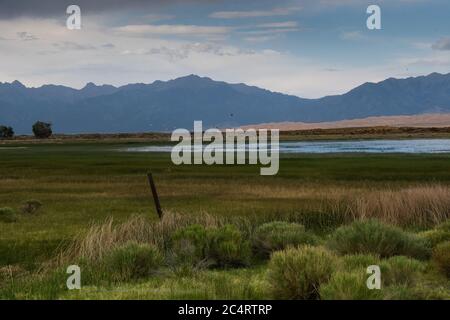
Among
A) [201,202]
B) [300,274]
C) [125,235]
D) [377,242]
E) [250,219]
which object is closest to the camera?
[300,274]

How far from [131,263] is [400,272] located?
613cm

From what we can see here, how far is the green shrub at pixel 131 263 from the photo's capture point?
51.2 ft

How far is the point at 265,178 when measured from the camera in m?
54.5

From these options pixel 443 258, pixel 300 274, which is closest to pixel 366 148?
pixel 443 258

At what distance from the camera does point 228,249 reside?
57.9ft

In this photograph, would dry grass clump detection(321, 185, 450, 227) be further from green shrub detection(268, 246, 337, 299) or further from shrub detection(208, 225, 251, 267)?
green shrub detection(268, 246, 337, 299)

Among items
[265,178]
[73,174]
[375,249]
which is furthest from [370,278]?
[73,174]

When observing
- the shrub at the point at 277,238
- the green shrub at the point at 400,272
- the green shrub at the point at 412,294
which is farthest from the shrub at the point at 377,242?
the green shrub at the point at 412,294

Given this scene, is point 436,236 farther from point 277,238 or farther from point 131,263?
point 131,263

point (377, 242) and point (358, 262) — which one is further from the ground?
point (358, 262)

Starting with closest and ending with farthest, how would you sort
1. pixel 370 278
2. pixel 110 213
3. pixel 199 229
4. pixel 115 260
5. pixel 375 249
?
1. pixel 370 278
2. pixel 115 260
3. pixel 375 249
4. pixel 199 229
5. pixel 110 213
